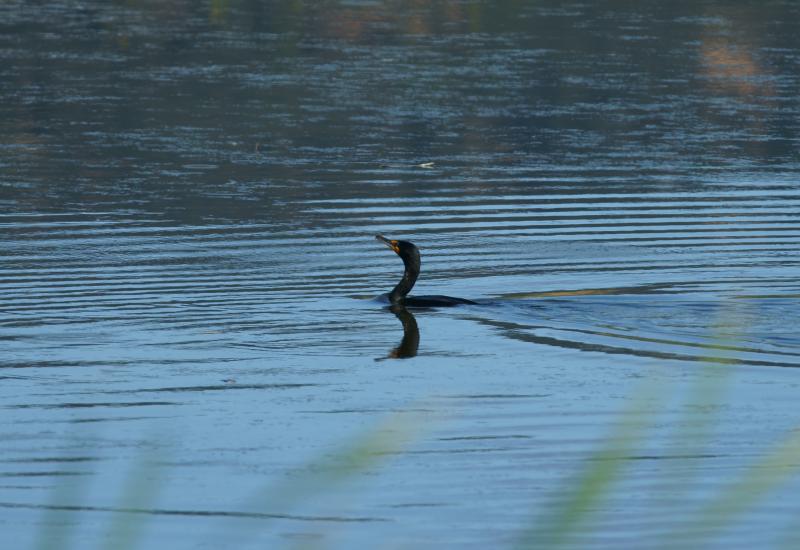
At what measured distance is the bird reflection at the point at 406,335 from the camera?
13906 millimetres

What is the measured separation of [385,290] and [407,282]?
103 centimetres

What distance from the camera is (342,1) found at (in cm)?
5375

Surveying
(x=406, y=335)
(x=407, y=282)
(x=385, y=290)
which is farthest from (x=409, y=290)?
(x=406, y=335)

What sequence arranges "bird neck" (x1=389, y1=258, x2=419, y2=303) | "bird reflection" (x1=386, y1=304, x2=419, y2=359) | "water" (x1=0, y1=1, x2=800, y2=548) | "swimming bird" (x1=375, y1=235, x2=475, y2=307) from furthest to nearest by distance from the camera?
"bird neck" (x1=389, y1=258, x2=419, y2=303), "swimming bird" (x1=375, y1=235, x2=475, y2=307), "bird reflection" (x1=386, y1=304, x2=419, y2=359), "water" (x1=0, y1=1, x2=800, y2=548)

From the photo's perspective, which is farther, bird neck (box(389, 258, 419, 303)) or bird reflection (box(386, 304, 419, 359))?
bird neck (box(389, 258, 419, 303))

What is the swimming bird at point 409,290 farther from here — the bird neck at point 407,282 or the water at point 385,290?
the water at point 385,290

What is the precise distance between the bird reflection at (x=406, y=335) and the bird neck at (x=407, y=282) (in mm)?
108

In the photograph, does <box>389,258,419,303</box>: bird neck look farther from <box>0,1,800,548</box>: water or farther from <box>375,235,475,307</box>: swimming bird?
<box>0,1,800,548</box>: water

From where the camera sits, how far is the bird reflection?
45.6 feet

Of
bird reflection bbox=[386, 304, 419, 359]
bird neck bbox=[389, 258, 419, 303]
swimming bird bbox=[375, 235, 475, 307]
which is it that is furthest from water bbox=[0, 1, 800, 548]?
bird neck bbox=[389, 258, 419, 303]

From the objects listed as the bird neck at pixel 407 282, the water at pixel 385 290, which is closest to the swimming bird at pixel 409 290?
the bird neck at pixel 407 282

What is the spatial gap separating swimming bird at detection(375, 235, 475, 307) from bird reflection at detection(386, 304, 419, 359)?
0.09 m

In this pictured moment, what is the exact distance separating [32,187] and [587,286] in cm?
915

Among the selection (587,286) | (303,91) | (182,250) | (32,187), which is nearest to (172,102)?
(303,91)
